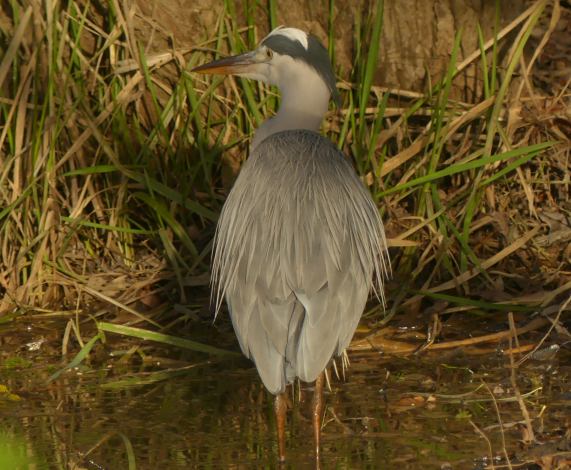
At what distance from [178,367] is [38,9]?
1.98 meters

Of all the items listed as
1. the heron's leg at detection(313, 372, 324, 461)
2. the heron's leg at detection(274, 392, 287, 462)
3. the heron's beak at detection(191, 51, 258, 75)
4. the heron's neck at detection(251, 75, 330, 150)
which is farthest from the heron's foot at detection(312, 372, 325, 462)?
the heron's beak at detection(191, 51, 258, 75)

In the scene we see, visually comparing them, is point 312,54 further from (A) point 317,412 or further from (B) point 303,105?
(A) point 317,412

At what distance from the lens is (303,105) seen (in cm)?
481

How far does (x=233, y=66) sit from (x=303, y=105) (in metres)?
0.41

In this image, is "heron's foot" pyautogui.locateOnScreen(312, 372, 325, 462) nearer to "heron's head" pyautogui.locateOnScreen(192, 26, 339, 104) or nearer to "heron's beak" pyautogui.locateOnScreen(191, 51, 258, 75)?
"heron's head" pyautogui.locateOnScreen(192, 26, 339, 104)

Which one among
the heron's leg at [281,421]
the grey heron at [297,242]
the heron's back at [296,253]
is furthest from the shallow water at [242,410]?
the heron's back at [296,253]

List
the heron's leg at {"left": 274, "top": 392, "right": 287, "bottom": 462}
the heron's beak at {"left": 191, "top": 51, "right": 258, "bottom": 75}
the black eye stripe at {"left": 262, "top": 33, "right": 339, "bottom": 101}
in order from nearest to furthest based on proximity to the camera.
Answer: the heron's leg at {"left": 274, "top": 392, "right": 287, "bottom": 462} → the black eye stripe at {"left": 262, "top": 33, "right": 339, "bottom": 101} → the heron's beak at {"left": 191, "top": 51, "right": 258, "bottom": 75}

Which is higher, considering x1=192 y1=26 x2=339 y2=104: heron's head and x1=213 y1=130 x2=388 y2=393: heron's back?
x1=192 y1=26 x2=339 y2=104: heron's head

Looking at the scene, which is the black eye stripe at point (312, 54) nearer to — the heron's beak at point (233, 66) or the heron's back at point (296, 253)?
the heron's beak at point (233, 66)

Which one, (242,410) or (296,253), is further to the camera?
(242,410)

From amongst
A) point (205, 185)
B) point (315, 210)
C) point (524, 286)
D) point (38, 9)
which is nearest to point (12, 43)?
point (38, 9)

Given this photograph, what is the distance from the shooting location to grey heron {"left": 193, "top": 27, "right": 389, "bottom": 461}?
12.3 feet

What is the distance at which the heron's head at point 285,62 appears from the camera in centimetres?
477

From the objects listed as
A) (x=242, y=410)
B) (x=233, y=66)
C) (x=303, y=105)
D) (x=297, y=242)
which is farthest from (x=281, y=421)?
(x=233, y=66)
